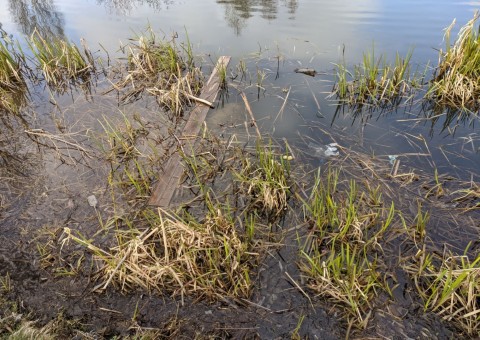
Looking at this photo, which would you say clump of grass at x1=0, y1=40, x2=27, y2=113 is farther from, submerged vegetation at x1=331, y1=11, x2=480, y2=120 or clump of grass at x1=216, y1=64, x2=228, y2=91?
submerged vegetation at x1=331, y1=11, x2=480, y2=120

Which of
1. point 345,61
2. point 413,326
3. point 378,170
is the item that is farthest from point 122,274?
point 345,61

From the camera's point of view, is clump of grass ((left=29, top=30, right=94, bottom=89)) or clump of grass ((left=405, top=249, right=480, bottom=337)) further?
clump of grass ((left=29, top=30, right=94, bottom=89))

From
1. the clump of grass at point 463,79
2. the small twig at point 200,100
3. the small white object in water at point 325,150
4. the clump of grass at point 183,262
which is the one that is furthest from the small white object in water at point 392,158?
the small twig at point 200,100

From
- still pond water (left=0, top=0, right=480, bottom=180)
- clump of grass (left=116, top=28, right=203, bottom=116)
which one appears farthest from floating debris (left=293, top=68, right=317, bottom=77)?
clump of grass (left=116, top=28, right=203, bottom=116)

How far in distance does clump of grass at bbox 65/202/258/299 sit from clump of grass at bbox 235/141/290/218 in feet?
1.86

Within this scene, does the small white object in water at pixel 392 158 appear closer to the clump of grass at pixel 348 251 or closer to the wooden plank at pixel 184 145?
the clump of grass at pixel 348 251

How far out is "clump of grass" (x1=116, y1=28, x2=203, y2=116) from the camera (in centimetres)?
523

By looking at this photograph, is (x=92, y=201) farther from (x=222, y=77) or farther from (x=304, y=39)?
(x=304, y=39)

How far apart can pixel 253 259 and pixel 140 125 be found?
282 cm

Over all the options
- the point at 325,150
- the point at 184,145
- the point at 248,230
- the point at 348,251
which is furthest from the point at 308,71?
the point at 348,251

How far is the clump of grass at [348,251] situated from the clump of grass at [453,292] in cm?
32

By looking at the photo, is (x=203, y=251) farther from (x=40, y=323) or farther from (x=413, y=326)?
(x=413, y=326)

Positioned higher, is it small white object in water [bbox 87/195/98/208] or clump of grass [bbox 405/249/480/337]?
small white object in water [bbox 87/195/98/208]

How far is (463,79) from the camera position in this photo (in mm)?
4910
